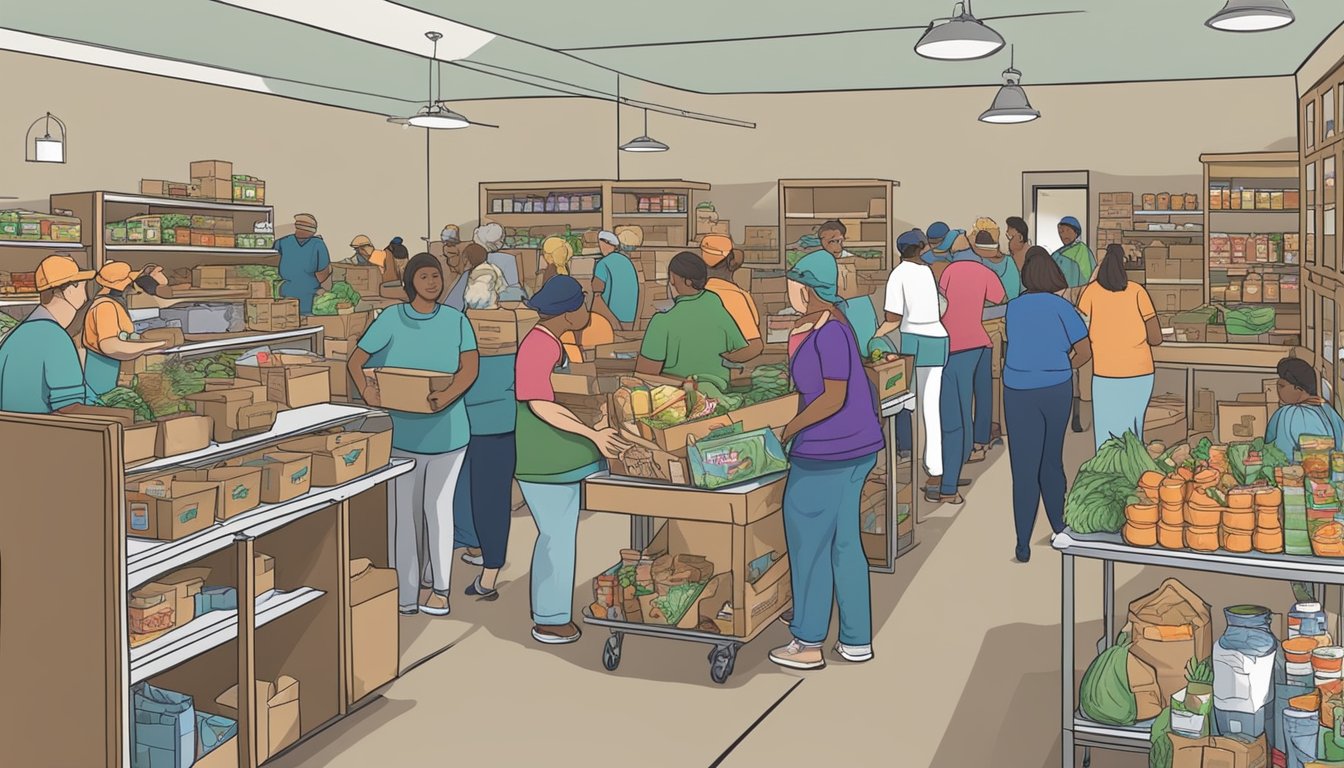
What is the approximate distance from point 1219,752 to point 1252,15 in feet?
13.7

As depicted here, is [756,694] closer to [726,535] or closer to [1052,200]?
[726,535]

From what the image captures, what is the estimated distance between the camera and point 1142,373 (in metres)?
6.71

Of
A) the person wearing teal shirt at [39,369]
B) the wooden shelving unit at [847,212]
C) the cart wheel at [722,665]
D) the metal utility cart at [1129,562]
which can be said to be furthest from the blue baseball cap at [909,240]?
the wooden shelving unit at [847,212]

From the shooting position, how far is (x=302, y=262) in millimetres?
11625

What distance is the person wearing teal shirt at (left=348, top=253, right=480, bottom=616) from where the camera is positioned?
5320 mm

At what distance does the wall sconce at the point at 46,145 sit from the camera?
9844 mm

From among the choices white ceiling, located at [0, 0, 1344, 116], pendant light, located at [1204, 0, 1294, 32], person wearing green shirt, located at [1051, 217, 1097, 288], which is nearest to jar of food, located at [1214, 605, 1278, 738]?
pendant light, located at [1204, 0, 1294, 32]

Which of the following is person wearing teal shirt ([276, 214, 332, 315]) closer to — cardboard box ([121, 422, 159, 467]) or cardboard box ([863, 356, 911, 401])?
cardboard box ([863, 356, 911, 401])

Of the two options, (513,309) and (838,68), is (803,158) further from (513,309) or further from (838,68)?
(513,309)

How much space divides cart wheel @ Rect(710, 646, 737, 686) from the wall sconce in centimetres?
781

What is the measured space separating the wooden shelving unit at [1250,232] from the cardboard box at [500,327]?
666 centimetres

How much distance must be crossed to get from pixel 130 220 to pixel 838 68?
22.2 feet

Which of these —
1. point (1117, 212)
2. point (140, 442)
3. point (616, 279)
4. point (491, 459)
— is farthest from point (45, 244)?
point (1117, 212)

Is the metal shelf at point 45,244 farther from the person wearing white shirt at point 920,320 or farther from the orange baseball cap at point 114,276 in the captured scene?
the person wearing white shirt at point 920,320
